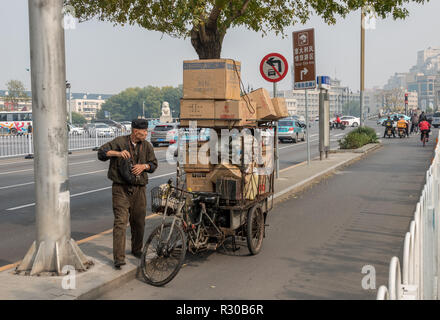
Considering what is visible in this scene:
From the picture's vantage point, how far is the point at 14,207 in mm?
10891

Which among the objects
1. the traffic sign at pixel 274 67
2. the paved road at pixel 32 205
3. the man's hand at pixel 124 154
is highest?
the traffic sign at pixel 274 67

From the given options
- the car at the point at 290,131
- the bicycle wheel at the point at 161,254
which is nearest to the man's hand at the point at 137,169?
the bicycle wheel at the point at 161,254

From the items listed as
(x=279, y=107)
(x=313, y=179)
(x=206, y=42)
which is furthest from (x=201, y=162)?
(x=313, y=179)

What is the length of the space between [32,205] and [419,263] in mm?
8861

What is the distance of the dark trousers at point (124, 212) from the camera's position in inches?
237

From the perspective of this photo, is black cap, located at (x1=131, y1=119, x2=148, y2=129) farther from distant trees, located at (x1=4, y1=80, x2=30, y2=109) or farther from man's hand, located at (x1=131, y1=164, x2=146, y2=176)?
distant trees, located at (x1=4, y1=80, x2=30, y2=109)

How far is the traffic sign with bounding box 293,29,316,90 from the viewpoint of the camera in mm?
16016

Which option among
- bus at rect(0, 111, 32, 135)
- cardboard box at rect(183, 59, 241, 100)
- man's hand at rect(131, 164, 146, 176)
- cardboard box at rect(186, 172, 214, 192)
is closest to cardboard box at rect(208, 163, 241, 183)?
cardboard box at rect(186, 172, 214, 192)

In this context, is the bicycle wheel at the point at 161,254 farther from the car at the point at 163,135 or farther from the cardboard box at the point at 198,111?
the car at the point at 163,135

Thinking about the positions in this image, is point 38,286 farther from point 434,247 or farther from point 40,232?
point 434,247

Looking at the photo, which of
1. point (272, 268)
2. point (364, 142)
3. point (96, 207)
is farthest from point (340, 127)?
point (272, 268)

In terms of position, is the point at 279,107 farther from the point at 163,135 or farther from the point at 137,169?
the point at 163,135

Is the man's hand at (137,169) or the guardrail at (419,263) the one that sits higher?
the man's hand at (137,169)

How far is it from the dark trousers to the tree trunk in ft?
17.9
